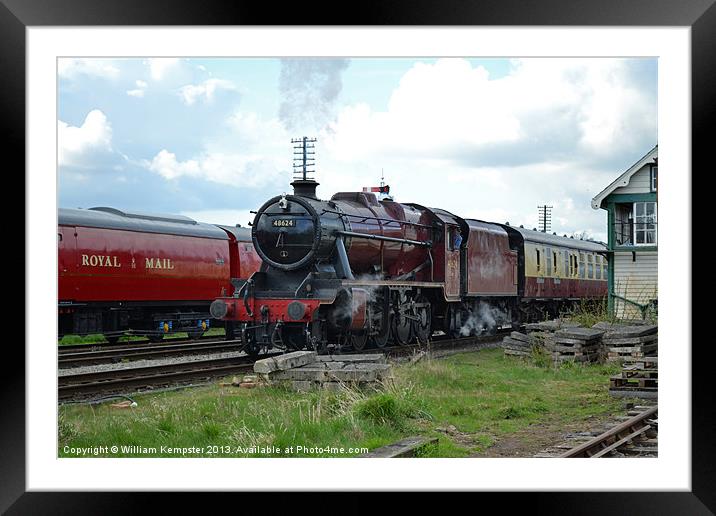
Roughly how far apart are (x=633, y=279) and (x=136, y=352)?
10.1 metres

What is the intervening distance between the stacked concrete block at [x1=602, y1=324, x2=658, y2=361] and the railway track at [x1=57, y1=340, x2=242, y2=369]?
693 cm

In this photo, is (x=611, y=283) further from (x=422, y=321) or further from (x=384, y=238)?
(x=384, y=238)

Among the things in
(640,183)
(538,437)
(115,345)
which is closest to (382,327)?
(640,183)

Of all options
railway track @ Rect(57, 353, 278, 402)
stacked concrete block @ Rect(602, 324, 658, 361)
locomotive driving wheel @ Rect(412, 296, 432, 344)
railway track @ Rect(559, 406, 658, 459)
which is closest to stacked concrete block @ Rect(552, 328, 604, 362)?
stacked concrete block @ Rect(602, 324, 658, 361)

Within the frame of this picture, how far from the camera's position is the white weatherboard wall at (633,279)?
15712 mm

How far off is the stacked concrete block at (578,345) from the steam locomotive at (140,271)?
6.14m

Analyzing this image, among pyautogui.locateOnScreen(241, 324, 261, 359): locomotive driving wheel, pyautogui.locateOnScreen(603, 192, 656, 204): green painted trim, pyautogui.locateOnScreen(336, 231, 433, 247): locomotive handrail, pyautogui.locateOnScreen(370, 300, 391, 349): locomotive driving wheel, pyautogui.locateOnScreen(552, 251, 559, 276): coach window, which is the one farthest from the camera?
pyautogui.locateOnScreen(552, 251, 559, 276): coach window

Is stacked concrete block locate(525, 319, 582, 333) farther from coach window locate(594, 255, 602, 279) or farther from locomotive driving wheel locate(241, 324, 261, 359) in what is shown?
coach window locate(594, 255, 602, 279)

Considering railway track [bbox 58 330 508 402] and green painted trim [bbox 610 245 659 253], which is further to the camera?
green painted trim [bbox 610 245 659 253]

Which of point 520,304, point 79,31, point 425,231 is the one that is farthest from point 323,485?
point 520,304

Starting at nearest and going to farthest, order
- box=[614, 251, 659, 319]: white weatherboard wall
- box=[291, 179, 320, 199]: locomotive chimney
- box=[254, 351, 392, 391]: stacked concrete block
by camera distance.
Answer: box=[254, 351, 392, 391]: stacked concrete block
box=[291, 179, 320, 199]: locomotive chimney
box=[614, 251, 659, 319]: white weatherboard wall

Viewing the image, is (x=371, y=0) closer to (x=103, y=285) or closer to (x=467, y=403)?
(x=467, y=403)

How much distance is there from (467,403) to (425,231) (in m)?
7.42

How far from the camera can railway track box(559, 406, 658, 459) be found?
809 cm
